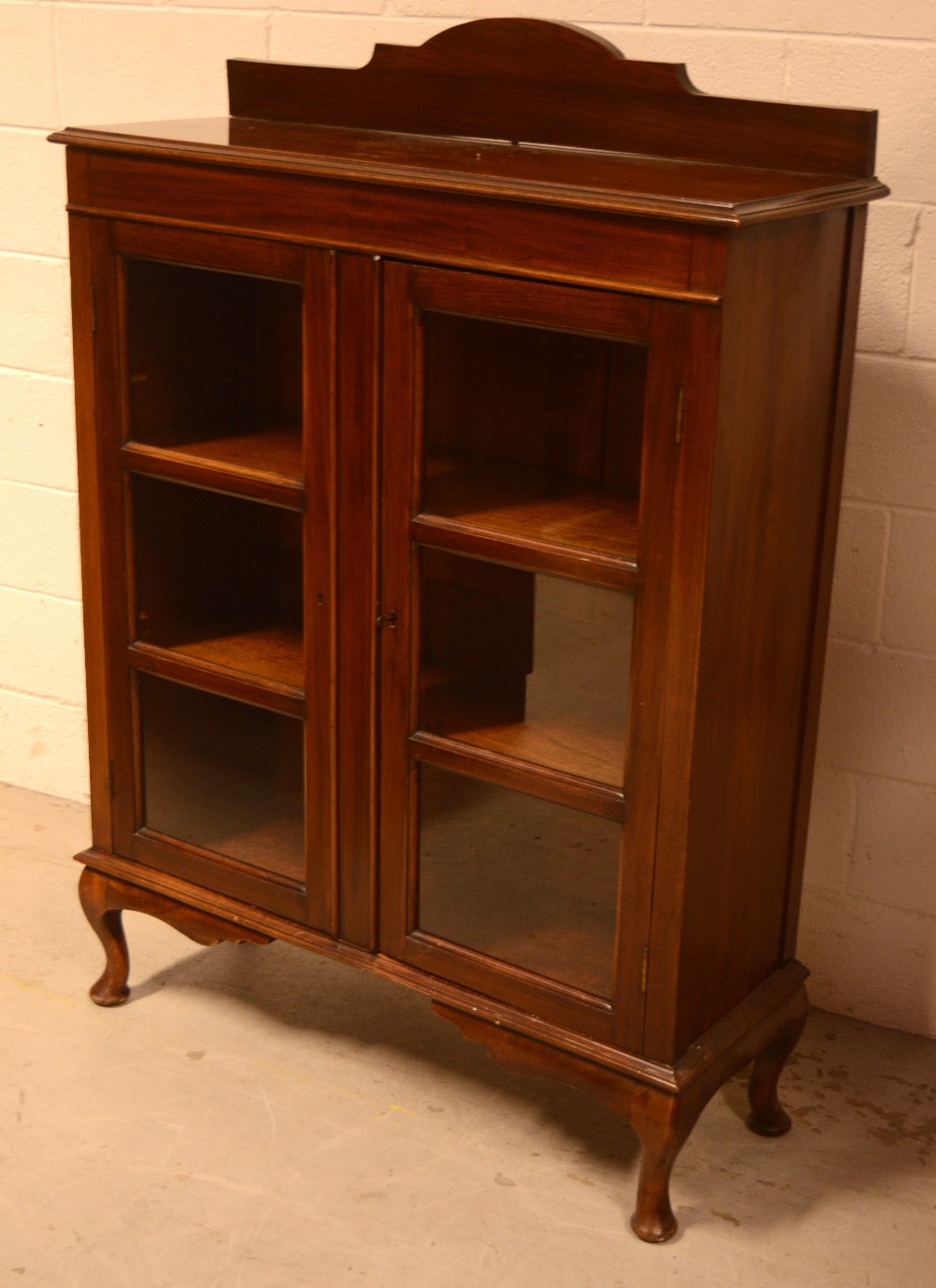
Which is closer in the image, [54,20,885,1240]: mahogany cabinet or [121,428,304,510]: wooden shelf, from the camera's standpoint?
[54,20,885,1240]: mahogany cabinet

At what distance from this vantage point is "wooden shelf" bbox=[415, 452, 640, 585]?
76.9 inches

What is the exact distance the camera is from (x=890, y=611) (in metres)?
2.53

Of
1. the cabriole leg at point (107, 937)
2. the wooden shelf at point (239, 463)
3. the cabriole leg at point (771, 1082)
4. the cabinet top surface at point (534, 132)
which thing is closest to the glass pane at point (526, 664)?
the wooden shelf at point (239, 463)

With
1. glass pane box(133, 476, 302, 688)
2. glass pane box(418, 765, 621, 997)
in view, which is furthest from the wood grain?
glass pane box(418, 765, 621, 997)

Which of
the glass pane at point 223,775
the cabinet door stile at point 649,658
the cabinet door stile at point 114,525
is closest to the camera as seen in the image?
the cabinet door stile at point 649,658

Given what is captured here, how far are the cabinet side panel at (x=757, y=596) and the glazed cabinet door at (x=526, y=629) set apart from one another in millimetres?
68

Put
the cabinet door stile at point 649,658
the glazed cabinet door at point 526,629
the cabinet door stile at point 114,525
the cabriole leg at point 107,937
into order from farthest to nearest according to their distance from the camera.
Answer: the cabriole leg at point 107,937, the cabinet door stile at point 114,525, the glazed cabinet door at point 526,629, the cabinet door stile at point 649,658

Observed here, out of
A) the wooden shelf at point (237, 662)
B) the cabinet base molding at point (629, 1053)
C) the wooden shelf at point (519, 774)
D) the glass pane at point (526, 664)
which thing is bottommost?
the cabinet base molding at point (629, 1053)

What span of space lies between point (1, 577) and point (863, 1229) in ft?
6.97

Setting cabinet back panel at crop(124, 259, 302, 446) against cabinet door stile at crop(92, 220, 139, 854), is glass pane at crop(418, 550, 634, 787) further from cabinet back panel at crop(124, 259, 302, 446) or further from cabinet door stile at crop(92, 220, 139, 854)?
cabinet door stile at crop(92, 220, 139, 854)

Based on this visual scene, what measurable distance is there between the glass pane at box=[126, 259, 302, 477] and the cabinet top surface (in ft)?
0.61

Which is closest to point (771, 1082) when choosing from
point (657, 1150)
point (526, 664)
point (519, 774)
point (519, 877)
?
point (657, 1150)

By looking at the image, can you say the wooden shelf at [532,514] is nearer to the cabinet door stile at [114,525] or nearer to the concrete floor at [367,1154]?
the cabinet door stile at [114,525]

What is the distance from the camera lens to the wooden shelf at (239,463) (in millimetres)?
2209
